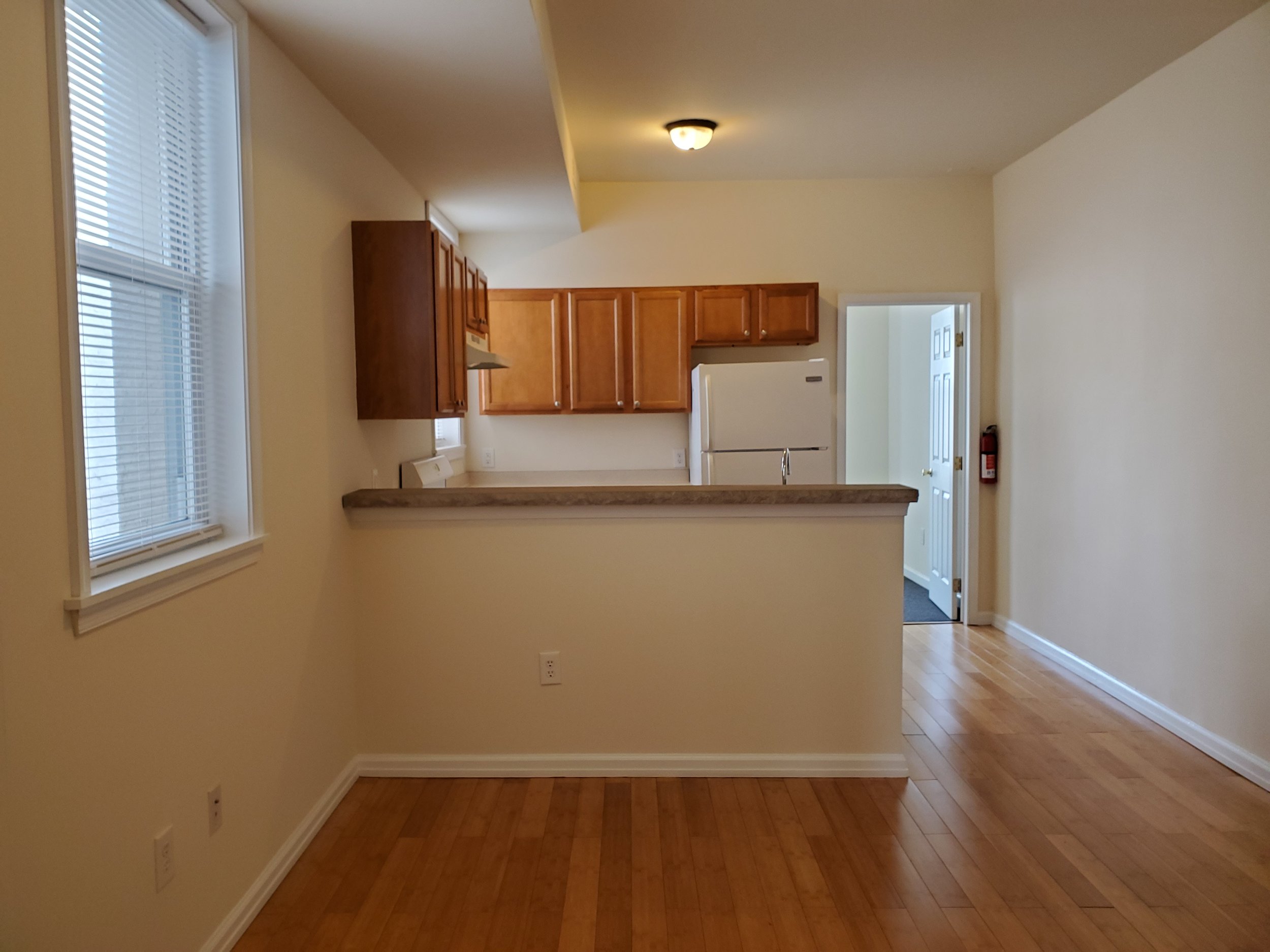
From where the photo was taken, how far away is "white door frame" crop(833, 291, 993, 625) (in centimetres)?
498

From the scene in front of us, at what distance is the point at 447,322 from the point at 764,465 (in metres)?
2.01

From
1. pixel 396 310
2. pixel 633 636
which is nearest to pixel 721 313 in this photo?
pixel 396 310

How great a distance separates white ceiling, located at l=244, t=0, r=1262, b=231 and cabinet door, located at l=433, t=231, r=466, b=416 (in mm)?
477

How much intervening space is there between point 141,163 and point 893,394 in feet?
19.6

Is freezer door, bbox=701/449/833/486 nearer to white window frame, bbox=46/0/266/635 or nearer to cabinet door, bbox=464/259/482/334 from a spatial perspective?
cabinet door, bbox=464/259/482/334

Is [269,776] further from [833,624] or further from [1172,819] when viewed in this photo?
[1172,819]

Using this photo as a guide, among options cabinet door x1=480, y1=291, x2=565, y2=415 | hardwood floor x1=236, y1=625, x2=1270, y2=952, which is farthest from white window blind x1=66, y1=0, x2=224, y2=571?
cabinet door x1=480, y1=291, x2=565, y2=415

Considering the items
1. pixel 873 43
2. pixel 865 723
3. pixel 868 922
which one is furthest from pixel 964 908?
pixel 873 43

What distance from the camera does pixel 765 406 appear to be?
4477 millimetres

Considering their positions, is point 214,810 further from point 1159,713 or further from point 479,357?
point 1159,713

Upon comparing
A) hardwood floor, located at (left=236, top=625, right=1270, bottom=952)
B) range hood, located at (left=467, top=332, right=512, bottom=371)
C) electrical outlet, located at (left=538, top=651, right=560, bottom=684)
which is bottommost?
hardwood floor, located at (left=236, top=625, right=1270, bottom=952)

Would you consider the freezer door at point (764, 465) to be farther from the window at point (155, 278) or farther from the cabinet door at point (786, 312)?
the window at point (155, 278)

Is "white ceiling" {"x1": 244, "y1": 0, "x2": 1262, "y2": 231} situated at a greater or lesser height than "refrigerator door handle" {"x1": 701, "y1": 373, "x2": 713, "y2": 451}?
greater

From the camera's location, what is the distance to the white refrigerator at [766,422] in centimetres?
446
